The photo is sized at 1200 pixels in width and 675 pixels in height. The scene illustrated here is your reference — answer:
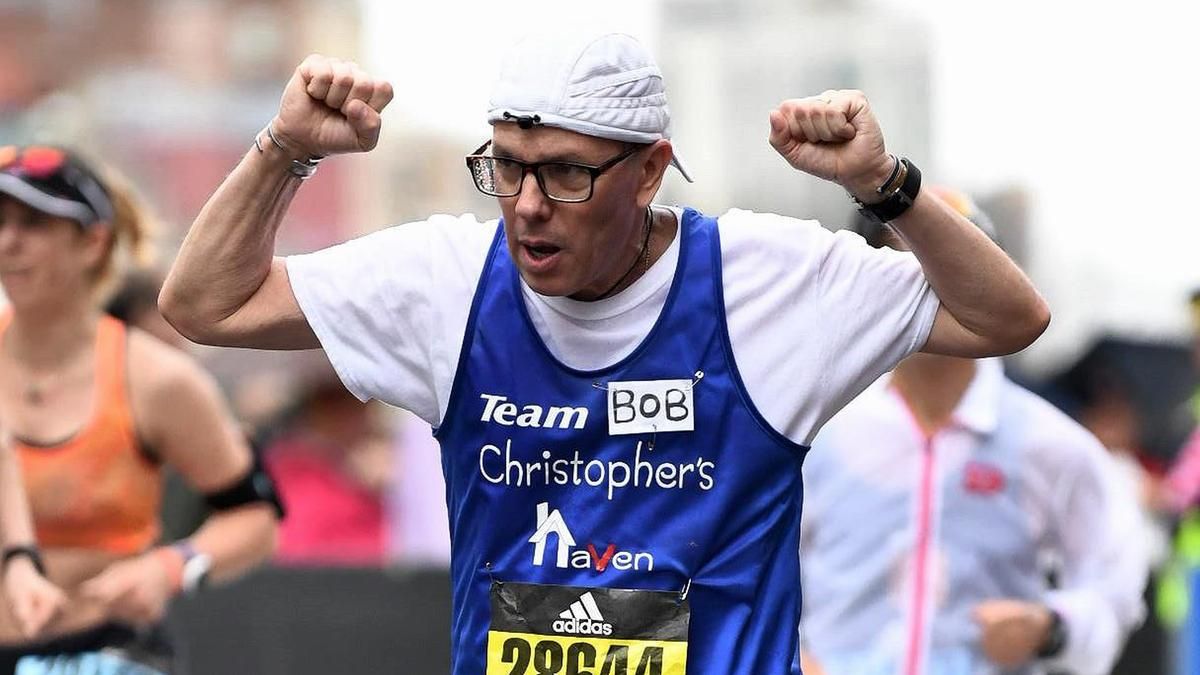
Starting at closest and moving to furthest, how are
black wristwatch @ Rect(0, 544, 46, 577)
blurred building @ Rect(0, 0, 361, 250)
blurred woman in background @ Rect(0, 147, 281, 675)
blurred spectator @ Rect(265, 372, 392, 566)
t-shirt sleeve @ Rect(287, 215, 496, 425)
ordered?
t-shirt sleeve @ Rect(287, 215, 496, 425), black wristwatch @ Rect(0, 544, 46, 577), blurred woman in background @ Rect(0, 147, 281, 675), blurred spectator @ Rect(265, 372, 392, 566), blurred building @ Rect(0, 0, 361, 250)

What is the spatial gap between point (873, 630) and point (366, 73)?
2.60 metres

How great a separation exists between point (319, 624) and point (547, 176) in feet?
21.6

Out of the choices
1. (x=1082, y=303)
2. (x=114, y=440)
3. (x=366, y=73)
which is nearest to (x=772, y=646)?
(x=366, y=73)

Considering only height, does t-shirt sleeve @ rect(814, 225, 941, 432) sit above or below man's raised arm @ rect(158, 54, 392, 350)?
below

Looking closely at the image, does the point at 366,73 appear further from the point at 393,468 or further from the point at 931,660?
the point at 393,468

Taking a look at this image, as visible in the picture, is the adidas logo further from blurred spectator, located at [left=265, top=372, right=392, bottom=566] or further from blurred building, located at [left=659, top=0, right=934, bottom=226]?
blurred building, located at [left=659, top=0, right=934, bottom=226]

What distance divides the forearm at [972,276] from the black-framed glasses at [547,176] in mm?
575

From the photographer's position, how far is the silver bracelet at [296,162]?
4.01 m

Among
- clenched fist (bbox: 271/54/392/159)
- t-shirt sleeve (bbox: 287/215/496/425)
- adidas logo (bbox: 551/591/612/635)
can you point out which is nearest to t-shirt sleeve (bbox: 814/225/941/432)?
adidas logo (bbox: 551/591/612/635)

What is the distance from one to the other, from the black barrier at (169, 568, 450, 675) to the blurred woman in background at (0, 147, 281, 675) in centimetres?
394

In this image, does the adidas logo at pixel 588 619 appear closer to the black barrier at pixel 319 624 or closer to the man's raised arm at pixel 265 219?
the man's raised arm at pixel 265 219

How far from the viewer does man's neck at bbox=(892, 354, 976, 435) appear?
19.7ft

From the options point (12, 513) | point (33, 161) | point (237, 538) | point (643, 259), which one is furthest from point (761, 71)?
point (643, 259)

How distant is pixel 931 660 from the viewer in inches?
230
